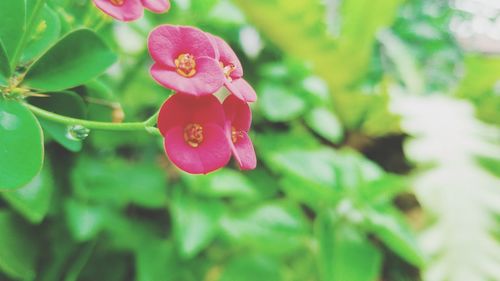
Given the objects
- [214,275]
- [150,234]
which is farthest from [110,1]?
[214,275]

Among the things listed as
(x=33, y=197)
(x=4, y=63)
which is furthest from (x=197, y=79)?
(x=33, y=197)

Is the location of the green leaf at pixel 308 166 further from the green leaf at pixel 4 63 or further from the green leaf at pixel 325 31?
the green leaf at pixel 4 63

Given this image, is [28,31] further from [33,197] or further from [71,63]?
[33,197]

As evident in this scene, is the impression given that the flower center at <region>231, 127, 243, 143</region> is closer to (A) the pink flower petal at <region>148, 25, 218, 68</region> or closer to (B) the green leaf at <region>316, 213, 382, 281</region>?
(A) the pink flower petal at <region>148, 25, 218, 68</region>

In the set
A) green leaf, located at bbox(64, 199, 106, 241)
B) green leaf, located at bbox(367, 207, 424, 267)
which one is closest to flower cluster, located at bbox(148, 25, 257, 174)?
green leaf, located at bbox(64, 199, 106, 241)

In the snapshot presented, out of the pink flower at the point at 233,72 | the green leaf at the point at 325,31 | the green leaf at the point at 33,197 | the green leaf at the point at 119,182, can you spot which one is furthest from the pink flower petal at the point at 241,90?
the green leaf at the point at 325,31
